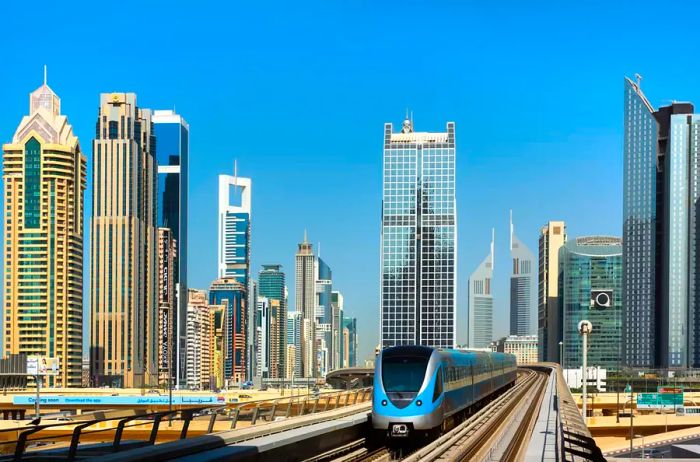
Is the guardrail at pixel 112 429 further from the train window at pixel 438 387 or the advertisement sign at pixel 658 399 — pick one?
the advertisement sign at pixel 658 399

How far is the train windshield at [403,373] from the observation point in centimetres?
3120

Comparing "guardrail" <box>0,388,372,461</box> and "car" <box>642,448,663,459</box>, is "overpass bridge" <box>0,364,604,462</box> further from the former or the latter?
"car" <box>642,448,663,459</box>

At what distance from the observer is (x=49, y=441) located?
1508cm

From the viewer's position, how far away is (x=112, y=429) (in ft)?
57.0

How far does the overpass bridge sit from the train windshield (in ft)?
5.38

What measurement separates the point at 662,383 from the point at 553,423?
465 ft

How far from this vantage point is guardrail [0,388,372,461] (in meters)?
14.2

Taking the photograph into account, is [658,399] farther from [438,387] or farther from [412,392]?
[412,392]

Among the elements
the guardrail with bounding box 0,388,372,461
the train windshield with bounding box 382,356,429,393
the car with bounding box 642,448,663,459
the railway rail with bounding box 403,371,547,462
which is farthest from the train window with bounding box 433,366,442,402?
the car with bounding box 642,448,663,459

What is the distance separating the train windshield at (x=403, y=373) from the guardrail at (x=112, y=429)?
3.69m

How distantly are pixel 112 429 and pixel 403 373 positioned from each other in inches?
599

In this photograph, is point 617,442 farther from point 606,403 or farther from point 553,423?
point 553,423

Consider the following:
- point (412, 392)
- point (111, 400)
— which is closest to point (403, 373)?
point (412, 392)

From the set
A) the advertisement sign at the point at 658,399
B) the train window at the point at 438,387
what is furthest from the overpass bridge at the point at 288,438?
the advertisement sign at the point at 658,399
